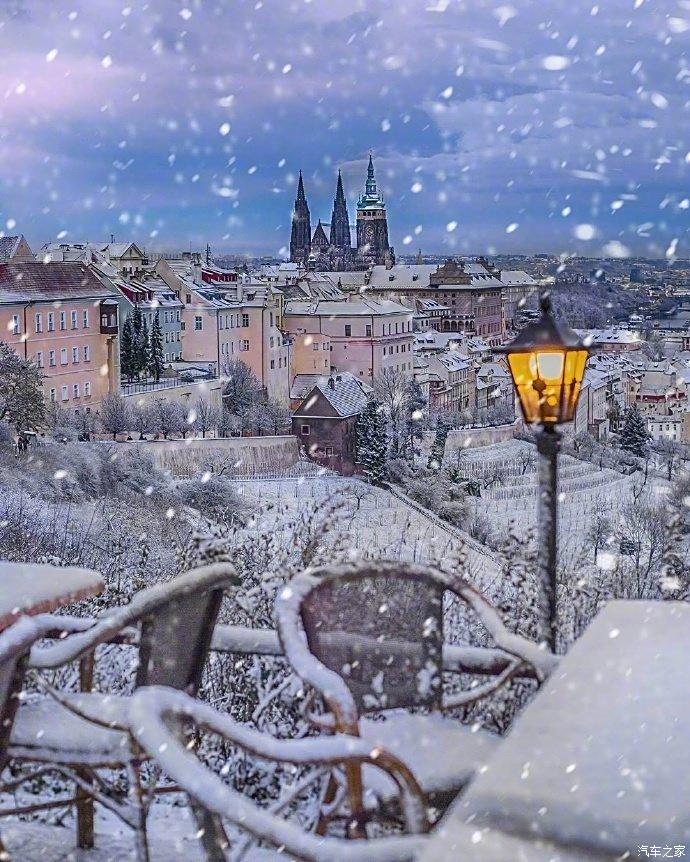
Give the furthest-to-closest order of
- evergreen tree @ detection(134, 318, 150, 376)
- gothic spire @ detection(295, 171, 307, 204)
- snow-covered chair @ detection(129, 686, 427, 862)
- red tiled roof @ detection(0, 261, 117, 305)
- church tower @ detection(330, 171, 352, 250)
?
church tower @ detection(330, 171, 352, 250) < gothic spire @ detection(295, 171, 307, 204) < evergreen tree @ detection(134, 318, 150, 376) < red tiled roof @ detection(0, 261, 117, 305) < snow-covered chair @ detection(129, 686, 427, 862)

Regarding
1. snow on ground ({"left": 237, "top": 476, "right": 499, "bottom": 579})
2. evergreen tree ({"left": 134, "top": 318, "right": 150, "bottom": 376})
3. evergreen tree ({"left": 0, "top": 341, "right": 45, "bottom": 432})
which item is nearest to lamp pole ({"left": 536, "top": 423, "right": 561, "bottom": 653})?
snow on ground ({"left": 237, "top": 476, "right": 499, "bottom": 579})

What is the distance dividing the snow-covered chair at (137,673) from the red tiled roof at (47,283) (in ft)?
85.2

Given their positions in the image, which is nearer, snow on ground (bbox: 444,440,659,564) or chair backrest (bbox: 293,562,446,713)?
chair backrest (bbox: 293,562,446,713)

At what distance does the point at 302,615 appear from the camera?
73.7 inches

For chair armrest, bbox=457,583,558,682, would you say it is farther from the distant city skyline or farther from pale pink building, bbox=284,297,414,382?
pale pink building, bbox=284,297,414,382

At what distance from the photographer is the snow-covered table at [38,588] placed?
1.98 m

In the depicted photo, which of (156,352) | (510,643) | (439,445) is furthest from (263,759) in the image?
(156,352)

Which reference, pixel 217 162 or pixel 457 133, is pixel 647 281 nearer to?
pixel 457 133

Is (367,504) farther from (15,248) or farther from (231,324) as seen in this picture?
(15,248)

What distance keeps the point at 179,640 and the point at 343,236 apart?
82999 mm

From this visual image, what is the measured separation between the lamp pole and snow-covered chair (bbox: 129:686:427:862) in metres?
1.19

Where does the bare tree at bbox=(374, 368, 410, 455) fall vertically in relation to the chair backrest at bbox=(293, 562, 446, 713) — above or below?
below

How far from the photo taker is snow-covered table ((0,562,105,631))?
1984 mm

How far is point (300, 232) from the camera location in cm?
8256
